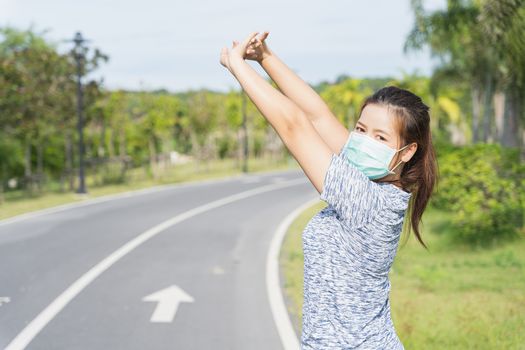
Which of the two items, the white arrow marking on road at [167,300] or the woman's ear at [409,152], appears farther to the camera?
the white arrow marking on road at [167,300]

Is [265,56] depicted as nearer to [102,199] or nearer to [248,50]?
[248,50]

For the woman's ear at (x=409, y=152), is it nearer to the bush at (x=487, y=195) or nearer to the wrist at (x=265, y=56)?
the wrist at (x=265, y=56)

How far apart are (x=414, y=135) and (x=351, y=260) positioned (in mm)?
509

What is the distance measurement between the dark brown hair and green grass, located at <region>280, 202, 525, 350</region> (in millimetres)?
4142

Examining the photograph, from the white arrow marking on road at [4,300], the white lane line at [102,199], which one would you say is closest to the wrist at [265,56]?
the white arrow marking on road at [4,300]

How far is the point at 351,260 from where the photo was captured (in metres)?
2.14

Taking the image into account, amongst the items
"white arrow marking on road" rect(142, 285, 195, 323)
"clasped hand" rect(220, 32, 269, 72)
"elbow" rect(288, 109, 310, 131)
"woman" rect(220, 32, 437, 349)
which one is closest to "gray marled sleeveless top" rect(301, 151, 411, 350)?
"woman" rect(220, 32, 437, 349)

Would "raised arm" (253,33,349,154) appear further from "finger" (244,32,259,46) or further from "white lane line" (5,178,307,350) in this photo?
"white lane line" (5,178,307,350)

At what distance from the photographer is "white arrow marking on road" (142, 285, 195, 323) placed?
7430mm

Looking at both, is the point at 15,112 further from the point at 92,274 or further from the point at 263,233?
the point at 92,274

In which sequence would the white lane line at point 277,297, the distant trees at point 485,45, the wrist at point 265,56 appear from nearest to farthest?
the wrist at point 265,56
the white lane line at point 277,297
the distant trees at point 485,45

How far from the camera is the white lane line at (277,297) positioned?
21.8 feet

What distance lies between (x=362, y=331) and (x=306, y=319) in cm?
22

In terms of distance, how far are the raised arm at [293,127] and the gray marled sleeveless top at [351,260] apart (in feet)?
0.14
